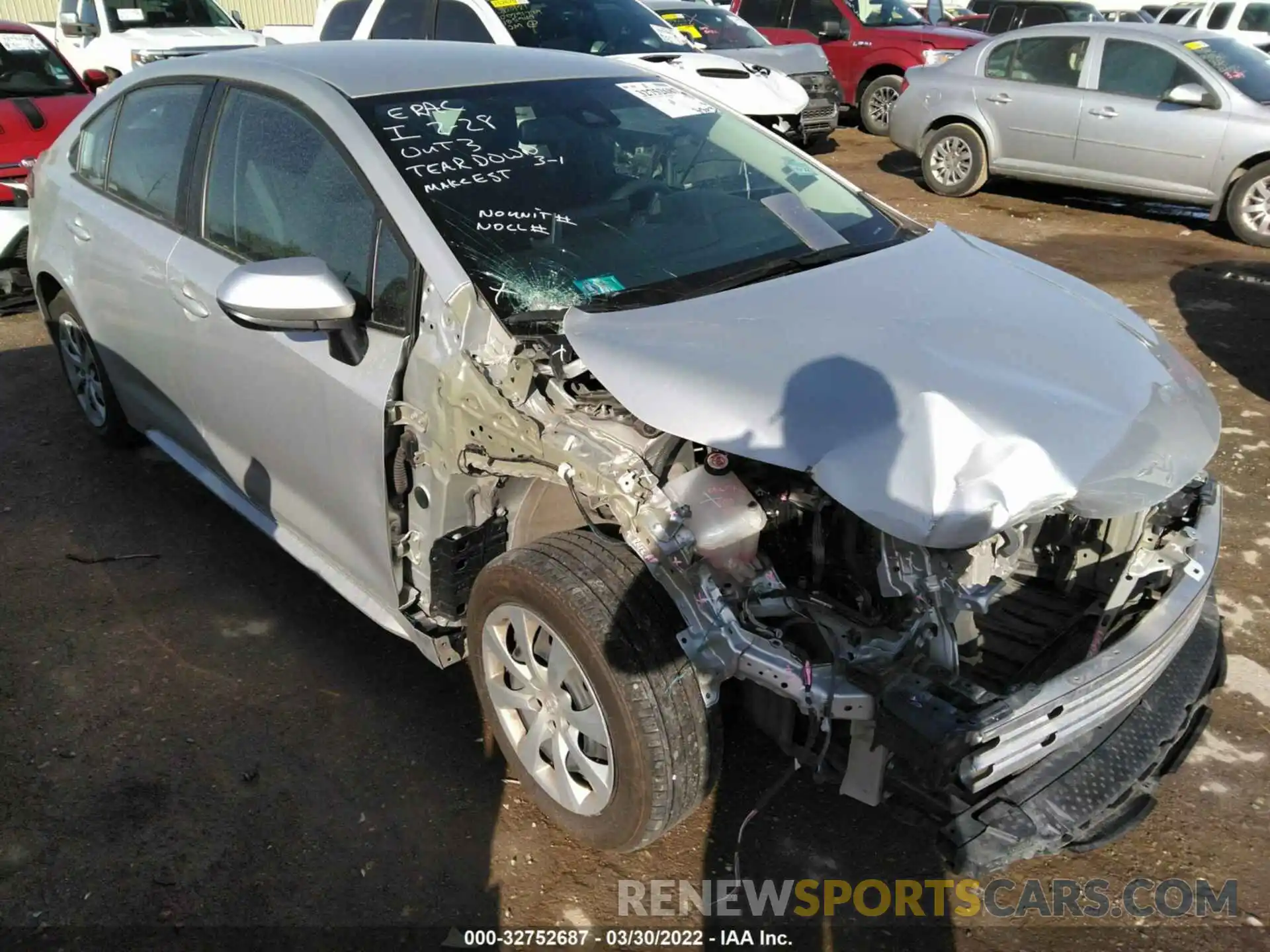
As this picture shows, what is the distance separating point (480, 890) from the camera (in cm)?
247

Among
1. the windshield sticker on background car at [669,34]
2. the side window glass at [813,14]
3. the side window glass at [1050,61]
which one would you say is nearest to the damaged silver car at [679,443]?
the windshield sticker on background car at [669,34]

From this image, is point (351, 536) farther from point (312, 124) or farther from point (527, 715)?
point (312, 124)

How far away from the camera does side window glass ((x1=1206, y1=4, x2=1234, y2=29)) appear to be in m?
14.3

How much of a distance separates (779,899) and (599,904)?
450mm

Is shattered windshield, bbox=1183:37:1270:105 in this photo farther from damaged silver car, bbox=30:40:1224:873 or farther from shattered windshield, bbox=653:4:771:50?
damaged silver car, bbox=30:40:1224:873

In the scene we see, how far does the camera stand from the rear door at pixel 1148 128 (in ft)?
26.6

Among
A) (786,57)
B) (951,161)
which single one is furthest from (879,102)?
(951,161)

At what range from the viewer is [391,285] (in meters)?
2.61

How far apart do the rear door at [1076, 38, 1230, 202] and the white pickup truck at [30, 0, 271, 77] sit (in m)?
8.25

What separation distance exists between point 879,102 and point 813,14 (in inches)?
57.5

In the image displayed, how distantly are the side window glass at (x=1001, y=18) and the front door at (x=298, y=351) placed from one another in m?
14.0

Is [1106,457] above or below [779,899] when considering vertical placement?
above

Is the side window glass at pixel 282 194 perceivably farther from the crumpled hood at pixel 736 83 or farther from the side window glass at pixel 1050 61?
the side window glass at pixel 1050 61

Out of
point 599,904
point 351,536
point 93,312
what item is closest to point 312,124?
point 351,536
